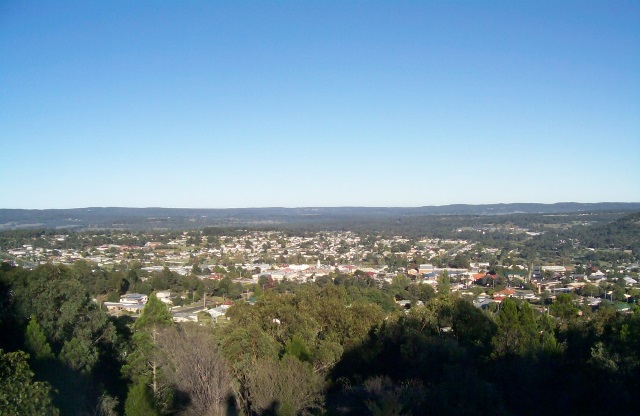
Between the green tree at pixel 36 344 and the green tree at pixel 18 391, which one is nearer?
the green tree at pixel 18 391

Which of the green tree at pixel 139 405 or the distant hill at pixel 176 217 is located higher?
the distant hill at pixel 176 217

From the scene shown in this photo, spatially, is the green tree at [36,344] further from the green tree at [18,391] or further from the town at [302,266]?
the town at [302,266]

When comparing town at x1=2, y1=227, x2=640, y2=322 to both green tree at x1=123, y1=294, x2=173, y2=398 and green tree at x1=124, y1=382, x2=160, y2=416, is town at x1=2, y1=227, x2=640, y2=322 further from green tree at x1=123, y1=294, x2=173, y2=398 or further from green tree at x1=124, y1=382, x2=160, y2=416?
green tree at x1=124, y1=382, x2=160, y2=416

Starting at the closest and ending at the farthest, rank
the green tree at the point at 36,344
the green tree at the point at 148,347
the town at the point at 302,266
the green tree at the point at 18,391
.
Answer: the green tree at the point at 18,391 → the green tree at the point at 36,344 → the green tree at the point at 148,347 → the town at the point at 302,266

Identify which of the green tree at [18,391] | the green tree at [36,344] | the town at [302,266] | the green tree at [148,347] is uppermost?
the green tree at [18,391]

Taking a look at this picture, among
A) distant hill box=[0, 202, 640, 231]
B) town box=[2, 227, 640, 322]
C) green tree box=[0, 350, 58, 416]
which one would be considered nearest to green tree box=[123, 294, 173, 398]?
green tree box=[0, 350, 58, 416]

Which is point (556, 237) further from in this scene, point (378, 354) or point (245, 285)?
point (378, 354)

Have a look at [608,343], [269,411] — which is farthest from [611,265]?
[269,411]

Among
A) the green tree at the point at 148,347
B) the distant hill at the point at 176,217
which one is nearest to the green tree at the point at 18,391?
the green tree at the point at 148,347

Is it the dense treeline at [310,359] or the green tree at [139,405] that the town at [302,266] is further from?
the green tree at [139,405]

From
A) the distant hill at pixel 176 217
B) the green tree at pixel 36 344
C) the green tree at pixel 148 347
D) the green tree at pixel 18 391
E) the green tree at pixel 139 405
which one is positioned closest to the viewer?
the green tree at pixel 18 391
